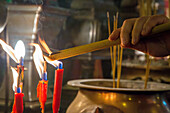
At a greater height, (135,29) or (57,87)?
(135,29)

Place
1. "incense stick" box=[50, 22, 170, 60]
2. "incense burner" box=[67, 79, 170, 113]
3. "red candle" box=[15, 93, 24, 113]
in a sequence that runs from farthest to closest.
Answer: "incense burner" box=[67, 79, 170, 113] < "incense stick" box=[50, 22, 170, 60] < "red candle" box=[15, 93, 24, 113]

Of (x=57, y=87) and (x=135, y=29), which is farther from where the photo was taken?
(x=135, y=29)

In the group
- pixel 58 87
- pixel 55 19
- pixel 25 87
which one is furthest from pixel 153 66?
pixel 58 87

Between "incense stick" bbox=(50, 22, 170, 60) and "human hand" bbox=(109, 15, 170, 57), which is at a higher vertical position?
"human hand" bbox=(109, 15, 170, 57)

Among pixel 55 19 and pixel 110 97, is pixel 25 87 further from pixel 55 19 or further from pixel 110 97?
pixel 110 97

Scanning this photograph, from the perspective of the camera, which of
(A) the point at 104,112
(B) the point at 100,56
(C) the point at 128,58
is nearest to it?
(A) the point at 104,112

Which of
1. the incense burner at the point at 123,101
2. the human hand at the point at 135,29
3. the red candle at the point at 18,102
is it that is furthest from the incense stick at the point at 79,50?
the incense burner at the point at 123,101

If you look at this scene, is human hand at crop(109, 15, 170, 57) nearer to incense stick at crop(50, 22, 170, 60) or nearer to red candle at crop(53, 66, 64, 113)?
incense stick at crop(50, 22, 170, 60)

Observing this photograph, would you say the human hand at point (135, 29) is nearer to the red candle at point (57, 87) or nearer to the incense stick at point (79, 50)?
the incense stick at point (79, 50)

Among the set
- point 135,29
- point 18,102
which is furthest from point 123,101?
point 18,102

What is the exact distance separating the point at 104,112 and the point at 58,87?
32 cm

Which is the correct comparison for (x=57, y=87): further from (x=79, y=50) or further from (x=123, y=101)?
(x=123, y=101)

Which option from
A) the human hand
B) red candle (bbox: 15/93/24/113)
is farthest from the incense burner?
red candle (bbox: 15/93/24/113)

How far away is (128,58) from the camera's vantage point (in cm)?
339
